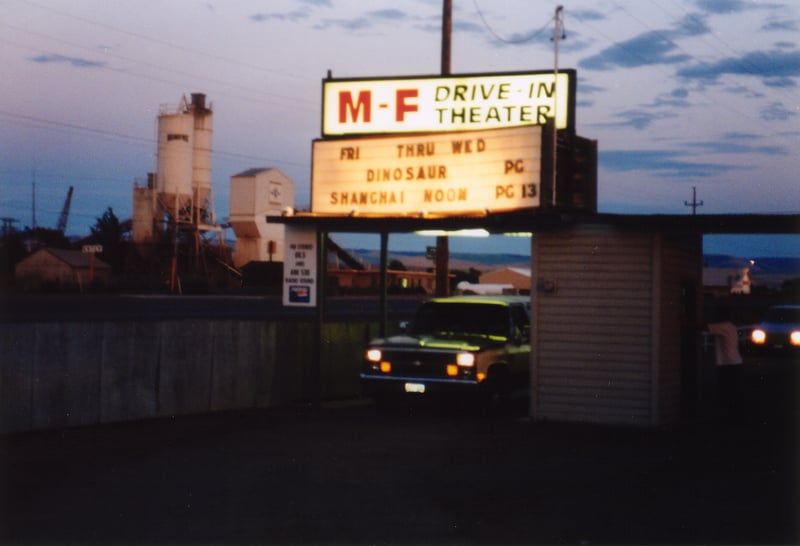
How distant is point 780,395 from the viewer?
1970 cm

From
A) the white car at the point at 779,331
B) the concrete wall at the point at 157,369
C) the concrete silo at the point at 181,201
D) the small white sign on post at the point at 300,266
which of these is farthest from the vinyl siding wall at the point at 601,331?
the concrete silo at the point at 181,201

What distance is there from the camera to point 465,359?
49.1 feet

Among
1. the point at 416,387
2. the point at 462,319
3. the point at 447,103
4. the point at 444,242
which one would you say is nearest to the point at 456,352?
the point at 416,387

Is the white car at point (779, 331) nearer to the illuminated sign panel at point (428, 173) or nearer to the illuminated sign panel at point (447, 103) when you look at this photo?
the illuminated sign panel at point (447, 103)

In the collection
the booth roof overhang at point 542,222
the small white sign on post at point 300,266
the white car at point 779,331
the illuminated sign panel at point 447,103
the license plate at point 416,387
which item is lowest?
the license plate at point 416,387

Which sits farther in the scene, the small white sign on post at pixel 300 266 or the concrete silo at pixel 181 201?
the concrete silo at pixel 181 201

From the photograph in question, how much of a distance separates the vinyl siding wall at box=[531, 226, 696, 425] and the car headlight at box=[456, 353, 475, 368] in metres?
0.96

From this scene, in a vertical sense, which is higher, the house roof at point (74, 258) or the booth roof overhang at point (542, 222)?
the house roof at point (74, 258)

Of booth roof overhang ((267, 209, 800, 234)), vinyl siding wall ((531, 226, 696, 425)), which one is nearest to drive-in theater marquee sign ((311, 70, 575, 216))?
booth roof overhang ((267, 209, 800, 234))

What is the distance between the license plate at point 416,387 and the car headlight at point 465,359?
2.05 ft

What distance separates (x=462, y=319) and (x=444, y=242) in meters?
4.99

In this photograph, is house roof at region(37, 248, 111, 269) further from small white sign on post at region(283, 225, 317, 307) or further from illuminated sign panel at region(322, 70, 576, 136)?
small white sign on post at region(283, 225, 317, 307)

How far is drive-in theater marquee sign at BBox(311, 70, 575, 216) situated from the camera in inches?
634

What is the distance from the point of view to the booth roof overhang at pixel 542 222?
13.9m
